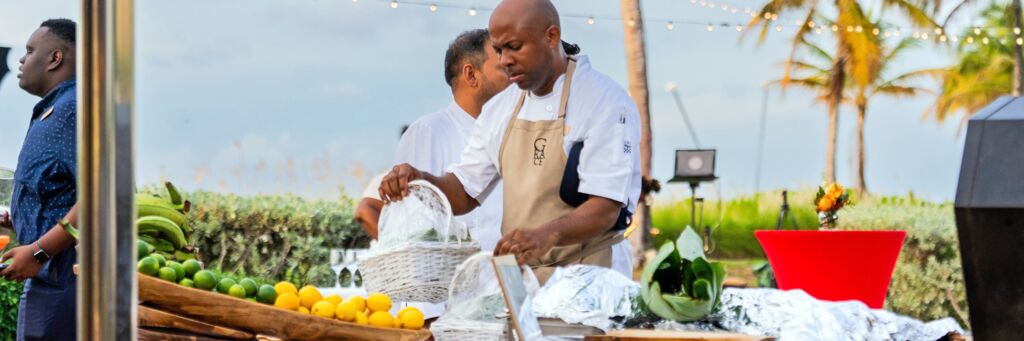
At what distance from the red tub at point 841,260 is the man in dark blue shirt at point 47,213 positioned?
414cm

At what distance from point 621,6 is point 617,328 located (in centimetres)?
1147

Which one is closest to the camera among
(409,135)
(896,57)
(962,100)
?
(409,135)

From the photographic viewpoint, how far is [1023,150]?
2.79 m

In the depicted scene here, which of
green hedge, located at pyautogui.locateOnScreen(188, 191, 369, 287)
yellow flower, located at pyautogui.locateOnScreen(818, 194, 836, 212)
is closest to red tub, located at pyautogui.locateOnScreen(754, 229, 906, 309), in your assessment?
yellow flower, located at pyautogui.locateOnScreen(818, 194, 836, 212)

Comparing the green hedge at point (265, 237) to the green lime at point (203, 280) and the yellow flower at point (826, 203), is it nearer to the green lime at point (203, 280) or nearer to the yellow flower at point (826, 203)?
the yellow flower at point (826, 203)

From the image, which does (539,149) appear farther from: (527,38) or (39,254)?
(39,254)

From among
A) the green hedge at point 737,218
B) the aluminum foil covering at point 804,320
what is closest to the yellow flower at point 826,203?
the aluminum foil covering at point 804,320

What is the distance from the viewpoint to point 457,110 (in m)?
4.32

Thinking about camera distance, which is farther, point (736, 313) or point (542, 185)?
point (542, 185)

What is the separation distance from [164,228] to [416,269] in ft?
3.17

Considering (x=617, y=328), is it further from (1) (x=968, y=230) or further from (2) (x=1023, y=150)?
(2) (x=1023, y=150)

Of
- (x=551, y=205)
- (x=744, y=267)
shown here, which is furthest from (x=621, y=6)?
(x=551, y=205)

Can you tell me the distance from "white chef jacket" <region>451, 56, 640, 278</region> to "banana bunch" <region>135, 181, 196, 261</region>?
2.65 feet

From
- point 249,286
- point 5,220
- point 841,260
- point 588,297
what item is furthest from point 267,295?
point 841,260
